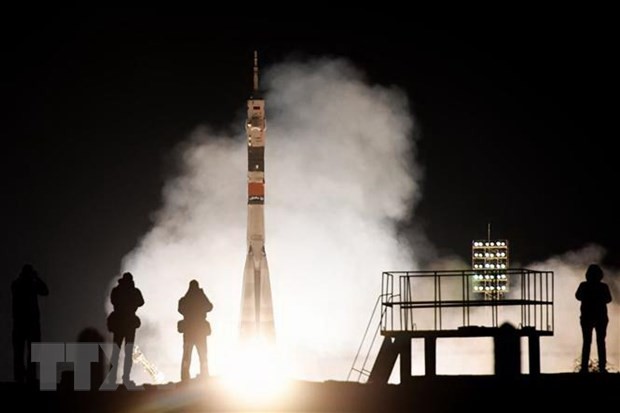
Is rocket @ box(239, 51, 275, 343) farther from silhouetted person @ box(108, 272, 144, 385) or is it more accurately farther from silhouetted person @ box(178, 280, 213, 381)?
silhouetted person @ box(108, 272, 144, 385)

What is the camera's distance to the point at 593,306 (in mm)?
33594

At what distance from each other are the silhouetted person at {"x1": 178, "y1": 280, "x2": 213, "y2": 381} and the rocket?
142 feet

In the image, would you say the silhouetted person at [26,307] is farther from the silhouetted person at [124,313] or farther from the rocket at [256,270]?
the rocket at [256,270]

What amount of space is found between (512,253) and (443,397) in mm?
58955

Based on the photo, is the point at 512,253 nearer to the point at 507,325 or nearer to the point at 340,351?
the point at 340,351

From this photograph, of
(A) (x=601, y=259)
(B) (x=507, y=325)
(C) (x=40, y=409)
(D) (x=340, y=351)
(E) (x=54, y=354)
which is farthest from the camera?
(D) (x=340, y=351)

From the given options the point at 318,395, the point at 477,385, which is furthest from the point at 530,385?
the point at 318,395

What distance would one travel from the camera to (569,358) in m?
87.1

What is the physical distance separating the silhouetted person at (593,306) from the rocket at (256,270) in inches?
1734

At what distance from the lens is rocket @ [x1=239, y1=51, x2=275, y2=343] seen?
77688 mm

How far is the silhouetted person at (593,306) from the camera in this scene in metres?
33.4

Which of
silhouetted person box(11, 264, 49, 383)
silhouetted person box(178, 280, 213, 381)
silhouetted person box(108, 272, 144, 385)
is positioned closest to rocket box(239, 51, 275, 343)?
silhouetted person box(178, 280, 213, 381)

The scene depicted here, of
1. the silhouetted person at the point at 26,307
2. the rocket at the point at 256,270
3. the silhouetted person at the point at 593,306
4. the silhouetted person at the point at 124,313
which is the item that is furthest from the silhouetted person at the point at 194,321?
the rocket at the point at 256,270

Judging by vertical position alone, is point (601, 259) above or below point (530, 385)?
above
